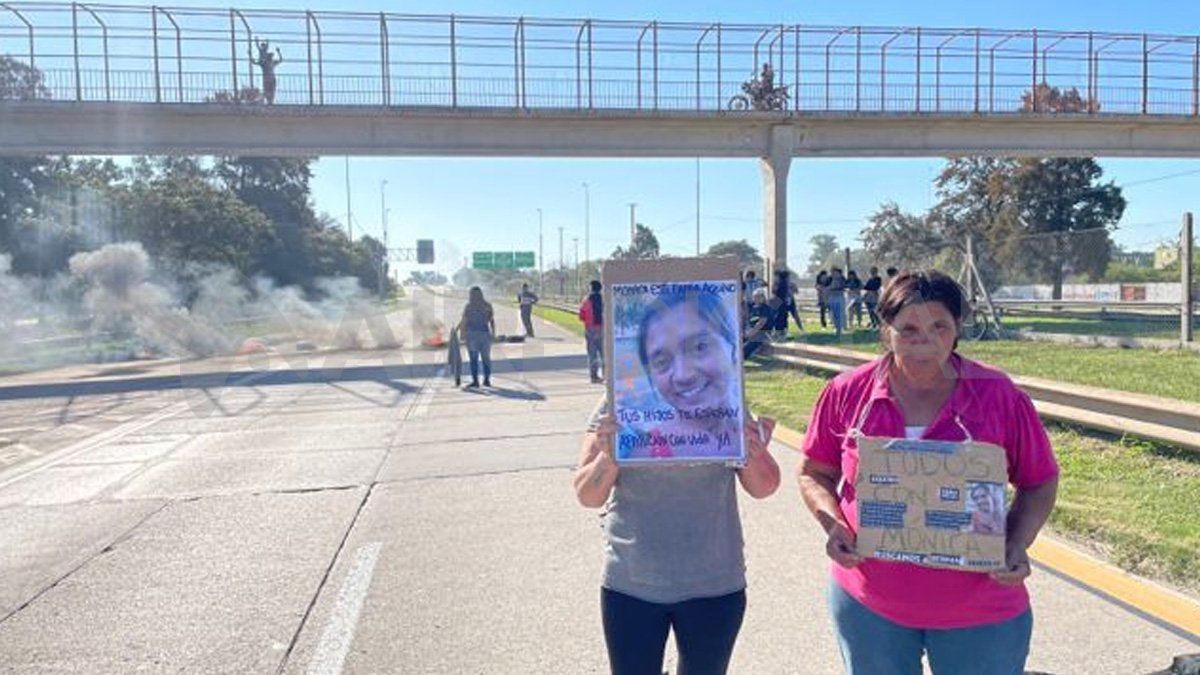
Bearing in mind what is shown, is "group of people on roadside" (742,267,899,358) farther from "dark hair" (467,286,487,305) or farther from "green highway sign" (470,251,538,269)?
"green highway sign" (470,251,538,269)

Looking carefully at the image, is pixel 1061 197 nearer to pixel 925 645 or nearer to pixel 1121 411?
pixel 1121 411

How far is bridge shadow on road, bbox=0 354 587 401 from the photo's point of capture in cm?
1892

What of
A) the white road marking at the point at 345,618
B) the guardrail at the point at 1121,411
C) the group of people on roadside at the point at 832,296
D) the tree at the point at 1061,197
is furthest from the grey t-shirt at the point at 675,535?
the tree at the point at 1061,197

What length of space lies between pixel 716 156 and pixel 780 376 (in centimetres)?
1464

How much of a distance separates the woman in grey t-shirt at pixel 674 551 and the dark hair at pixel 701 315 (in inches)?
3.9

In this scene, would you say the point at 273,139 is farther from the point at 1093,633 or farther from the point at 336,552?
the point at 1093,633

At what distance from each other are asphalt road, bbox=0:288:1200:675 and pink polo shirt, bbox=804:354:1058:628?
1601mm

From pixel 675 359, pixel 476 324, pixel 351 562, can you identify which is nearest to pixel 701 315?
pixel 675 359

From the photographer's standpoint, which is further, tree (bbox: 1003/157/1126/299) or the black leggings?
→ tree (bbox: 1003/157/1126/299)

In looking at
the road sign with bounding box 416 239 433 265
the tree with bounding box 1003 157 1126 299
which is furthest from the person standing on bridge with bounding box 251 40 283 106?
the road sign with bounding box 416 239 433 265

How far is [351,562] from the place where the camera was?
595 cm

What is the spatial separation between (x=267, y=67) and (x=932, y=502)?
25.7 m

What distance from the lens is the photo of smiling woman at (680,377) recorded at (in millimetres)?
2715

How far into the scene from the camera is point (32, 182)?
166 feet
